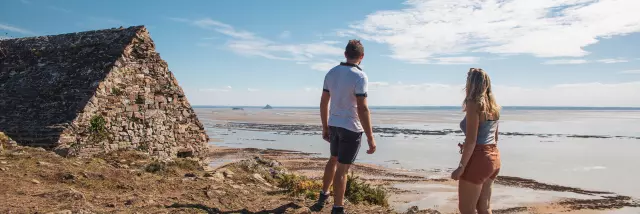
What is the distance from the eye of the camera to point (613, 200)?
15.6 m

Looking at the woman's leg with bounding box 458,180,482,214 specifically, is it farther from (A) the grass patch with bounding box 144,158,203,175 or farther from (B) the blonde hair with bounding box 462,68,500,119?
Answer: (A) the grass patch with bounding box 144,158,203,175

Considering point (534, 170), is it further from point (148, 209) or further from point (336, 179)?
point (148, 209)

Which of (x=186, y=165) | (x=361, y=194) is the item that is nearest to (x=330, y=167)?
(x=361, y=194)

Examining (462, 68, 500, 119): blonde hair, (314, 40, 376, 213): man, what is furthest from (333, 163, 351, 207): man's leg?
(462, 68, 500, 119): blonde hair

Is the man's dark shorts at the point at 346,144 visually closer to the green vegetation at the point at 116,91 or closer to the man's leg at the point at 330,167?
the man's leg at the point at 330,167

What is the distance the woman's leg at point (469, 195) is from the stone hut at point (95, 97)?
787 cm

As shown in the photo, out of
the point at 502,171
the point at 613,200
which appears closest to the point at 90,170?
the point at 613,200

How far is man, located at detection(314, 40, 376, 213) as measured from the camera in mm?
5652

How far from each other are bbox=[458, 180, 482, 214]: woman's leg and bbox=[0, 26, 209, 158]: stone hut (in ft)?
25.8

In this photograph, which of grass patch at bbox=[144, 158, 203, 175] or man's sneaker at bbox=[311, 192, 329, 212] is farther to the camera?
grass patch at bbox=[144, 158, 203, 175]

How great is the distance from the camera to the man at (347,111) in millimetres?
5652

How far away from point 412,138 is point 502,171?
18556mm

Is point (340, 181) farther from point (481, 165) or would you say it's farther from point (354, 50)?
point (481, 165)

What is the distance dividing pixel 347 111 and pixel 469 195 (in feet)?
6.10
